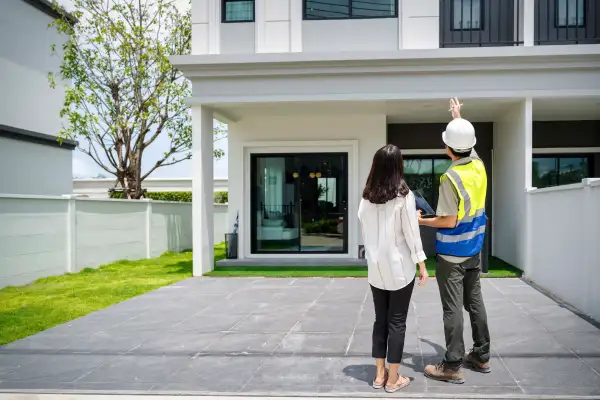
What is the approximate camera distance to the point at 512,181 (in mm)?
12016

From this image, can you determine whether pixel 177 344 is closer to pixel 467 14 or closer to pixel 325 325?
pixel 325 325

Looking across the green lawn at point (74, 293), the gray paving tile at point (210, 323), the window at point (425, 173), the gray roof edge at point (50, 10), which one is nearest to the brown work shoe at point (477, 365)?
the gray paving tile at point (210, 323)

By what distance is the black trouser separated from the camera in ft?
14.4

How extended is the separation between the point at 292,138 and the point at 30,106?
829 centimetres

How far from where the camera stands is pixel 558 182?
14.2 metres

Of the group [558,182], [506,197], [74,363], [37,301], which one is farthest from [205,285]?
[558,182]

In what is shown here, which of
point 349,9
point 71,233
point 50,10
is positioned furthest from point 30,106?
point 349,9

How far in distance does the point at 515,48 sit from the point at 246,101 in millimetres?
4763

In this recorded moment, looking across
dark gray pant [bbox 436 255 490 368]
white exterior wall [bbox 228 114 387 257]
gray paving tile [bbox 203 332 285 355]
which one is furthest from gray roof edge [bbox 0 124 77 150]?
dark gray pant [bbox 436 255 490 368]

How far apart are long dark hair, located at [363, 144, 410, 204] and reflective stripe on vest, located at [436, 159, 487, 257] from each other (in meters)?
0.52

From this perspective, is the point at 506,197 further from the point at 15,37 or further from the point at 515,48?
the point at 15,37

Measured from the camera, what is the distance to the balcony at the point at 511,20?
1288 centimetres

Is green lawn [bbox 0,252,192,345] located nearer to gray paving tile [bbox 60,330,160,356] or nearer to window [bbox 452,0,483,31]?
gray paving tile [bbox 60,330,160,356]

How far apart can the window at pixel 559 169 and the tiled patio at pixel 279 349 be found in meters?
6.02
